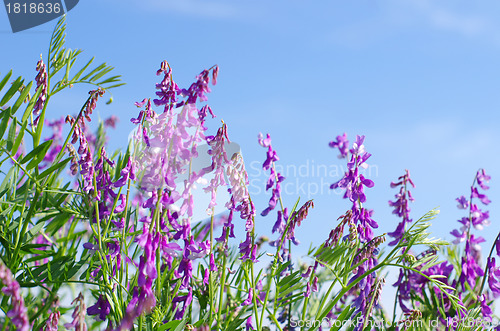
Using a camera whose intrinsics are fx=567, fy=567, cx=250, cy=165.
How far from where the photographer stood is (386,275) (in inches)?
83.9

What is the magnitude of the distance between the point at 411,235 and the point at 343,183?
1.16 feet

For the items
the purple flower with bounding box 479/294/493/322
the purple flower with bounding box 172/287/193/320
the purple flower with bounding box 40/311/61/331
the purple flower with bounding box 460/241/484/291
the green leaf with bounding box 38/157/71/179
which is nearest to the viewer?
the purple flower with bounding box 40/311/61/331

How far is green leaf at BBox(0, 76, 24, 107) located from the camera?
1940 mm

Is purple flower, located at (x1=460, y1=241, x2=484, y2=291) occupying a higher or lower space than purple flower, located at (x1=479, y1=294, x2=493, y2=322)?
higher

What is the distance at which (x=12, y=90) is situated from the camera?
1.96 meters

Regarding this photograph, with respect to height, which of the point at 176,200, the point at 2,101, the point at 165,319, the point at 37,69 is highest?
the point at 37,69

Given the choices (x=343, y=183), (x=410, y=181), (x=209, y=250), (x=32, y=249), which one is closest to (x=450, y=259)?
(x=410, y=181)

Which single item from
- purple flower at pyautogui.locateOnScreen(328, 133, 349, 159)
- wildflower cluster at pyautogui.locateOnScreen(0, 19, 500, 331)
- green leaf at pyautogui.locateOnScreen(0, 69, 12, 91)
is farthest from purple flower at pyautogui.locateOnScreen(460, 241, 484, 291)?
green leaf at pyautogui.locateOnScreen(0, 69, 12, 91)

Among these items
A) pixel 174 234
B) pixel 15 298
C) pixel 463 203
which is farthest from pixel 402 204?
pixel 15 298

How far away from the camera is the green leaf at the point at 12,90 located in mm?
1940

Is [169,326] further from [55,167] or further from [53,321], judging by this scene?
[55,167]

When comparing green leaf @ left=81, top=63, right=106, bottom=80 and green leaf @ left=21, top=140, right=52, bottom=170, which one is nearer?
green leaf @ left=21, top=140, right=52, bottom=170

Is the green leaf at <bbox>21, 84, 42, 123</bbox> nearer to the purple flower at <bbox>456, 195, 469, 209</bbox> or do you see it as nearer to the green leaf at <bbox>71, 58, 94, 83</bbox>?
the green leaf at <bbox>71, 58, 94, 83</bbox>

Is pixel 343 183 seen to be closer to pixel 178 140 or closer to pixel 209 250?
pixel 209 250
